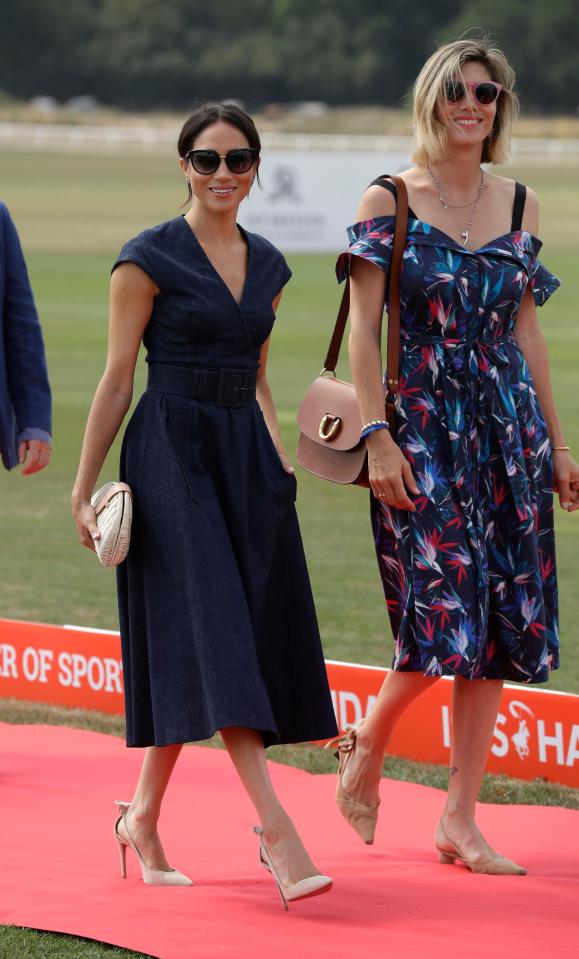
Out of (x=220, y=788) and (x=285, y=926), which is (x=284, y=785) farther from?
(x=285, y=926)

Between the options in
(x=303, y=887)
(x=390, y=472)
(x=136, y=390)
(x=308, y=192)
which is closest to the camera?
(x=303, y=887)

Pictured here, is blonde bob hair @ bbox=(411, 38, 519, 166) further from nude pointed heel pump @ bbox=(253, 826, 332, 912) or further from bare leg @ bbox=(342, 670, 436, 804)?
nude pointed heel pump @ bbox=(253, 826, 332, 912)

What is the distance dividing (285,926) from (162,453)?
1.11 metres

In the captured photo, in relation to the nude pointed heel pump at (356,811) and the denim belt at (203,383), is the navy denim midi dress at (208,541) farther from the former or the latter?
the nude pointed heel pump at (356,811)

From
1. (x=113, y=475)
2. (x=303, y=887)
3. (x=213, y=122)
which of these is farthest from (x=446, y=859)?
(x=113, y=475)

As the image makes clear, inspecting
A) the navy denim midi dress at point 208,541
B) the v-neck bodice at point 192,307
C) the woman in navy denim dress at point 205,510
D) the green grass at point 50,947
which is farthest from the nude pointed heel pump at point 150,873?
the v-neck bodice at point 192,307

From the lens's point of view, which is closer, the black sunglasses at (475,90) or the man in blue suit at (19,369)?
the black sunglasses at (475,90)

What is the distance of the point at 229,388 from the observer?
423 centimetres

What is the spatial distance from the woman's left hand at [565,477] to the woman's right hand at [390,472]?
49 centimetres

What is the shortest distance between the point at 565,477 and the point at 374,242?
0.82 m

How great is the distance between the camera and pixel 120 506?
4.12 meters

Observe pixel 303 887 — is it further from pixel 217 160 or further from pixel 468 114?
pixel 468 114

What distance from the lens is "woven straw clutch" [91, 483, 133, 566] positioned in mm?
4102

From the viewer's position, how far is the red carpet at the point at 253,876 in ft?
12.5
